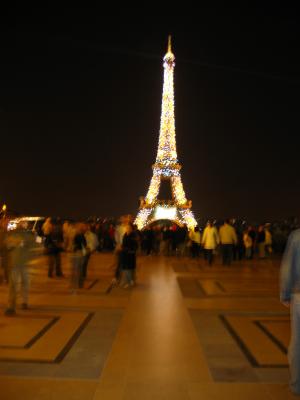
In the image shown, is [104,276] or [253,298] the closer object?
[253,298]

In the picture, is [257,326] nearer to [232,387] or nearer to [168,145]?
[232,387]

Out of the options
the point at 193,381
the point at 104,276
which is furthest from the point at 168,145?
the point at 193,381

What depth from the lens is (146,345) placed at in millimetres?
6402

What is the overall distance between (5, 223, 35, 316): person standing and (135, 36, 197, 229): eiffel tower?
51.5 m

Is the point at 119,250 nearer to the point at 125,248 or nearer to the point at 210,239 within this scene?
the point at 125,248

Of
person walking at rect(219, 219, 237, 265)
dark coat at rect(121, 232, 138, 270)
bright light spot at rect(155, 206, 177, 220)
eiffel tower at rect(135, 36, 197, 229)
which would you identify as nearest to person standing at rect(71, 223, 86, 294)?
dark coat at rect(121, 232, 138, 270)

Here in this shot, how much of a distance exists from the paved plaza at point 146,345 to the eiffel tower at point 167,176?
5044 cm

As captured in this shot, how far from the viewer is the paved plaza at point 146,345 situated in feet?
15.8

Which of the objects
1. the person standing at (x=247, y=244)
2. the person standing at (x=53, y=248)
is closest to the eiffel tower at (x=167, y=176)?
the person standing at (x=247, y=244)

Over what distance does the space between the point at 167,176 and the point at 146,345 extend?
5776cm

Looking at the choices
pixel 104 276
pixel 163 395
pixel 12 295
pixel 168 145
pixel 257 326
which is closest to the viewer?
pixel 163 395

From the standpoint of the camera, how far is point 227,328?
290 inches

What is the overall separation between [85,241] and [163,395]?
282 inches

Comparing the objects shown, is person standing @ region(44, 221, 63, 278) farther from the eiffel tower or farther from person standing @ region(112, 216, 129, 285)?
the eiffel tower
